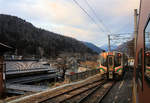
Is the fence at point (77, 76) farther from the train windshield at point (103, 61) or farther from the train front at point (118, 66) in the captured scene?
the train front at point (118, 66)

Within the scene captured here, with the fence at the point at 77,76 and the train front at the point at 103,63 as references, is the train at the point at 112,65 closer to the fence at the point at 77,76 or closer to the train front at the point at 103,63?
the train front at the point at 103,63

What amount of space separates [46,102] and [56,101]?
55 cm

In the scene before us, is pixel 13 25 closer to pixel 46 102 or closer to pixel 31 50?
pixel 31 50

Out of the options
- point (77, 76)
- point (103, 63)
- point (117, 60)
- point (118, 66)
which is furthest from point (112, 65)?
point (77, 76)

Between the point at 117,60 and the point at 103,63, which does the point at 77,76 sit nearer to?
the point at 103,63

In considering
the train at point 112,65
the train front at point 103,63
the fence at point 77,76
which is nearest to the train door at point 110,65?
the train at point 112,65

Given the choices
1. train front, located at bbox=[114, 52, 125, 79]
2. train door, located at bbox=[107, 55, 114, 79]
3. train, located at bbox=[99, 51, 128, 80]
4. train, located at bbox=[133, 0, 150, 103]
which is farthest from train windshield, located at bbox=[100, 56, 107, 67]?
train, located at bbox=[133, 0, 150, 103]

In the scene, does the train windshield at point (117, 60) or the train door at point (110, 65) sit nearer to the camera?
the train door at point (110, 65)

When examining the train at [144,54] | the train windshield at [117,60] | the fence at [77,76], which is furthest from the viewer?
the train windshield at [117,60]

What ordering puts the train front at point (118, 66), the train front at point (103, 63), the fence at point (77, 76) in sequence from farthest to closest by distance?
the train front at point (103, 63) < the train front at point (118, 66) < the fence at point (77, 76)

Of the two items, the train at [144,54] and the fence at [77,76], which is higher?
the train at [144,54]

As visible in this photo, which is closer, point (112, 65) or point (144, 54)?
point (144, 54)

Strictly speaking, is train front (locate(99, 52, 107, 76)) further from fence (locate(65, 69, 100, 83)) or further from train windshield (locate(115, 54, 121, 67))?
fence (locate(65, 69, 100, 83))

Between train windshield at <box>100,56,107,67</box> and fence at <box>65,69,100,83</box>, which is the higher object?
train windshield at <box>100,56,107,67</box>
